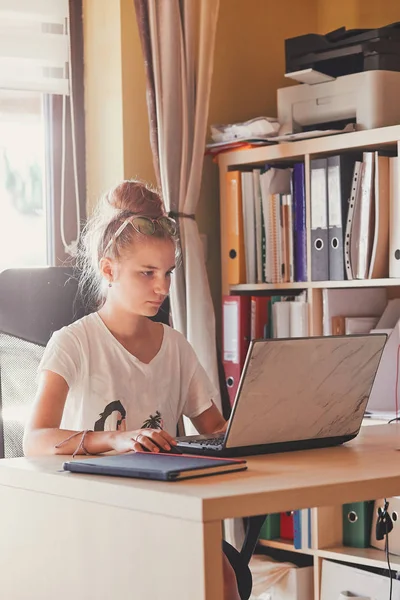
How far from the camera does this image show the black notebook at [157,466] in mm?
1384

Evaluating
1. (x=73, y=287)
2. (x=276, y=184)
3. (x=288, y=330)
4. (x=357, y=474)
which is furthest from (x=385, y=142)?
(x=357, y=474)

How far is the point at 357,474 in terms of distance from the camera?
4.71ft

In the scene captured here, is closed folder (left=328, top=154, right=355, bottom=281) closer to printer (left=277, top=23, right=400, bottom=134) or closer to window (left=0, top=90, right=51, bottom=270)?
printer (left=277, top=23, right=400, bottom=134)

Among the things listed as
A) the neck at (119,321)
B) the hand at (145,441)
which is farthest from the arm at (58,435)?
the neck at (119,321)

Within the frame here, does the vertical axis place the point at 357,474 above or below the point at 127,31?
below

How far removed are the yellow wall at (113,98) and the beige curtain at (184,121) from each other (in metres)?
0.13

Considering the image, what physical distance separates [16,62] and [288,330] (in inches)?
44.9

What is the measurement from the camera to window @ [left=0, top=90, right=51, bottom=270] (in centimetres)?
296

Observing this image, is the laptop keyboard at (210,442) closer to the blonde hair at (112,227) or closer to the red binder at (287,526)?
the blonde hair at (112,227)

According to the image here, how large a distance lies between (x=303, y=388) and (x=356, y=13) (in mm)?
2005

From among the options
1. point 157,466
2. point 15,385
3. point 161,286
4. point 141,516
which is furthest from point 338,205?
point 141,516

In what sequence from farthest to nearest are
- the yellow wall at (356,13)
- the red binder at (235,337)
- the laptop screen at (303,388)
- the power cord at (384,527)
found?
the yellow wall at (356,13) < the red binder at (235,337) < the power cord at (384,527) < the laptop screen at (303,388)

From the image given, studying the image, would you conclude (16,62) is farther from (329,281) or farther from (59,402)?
(59,402)

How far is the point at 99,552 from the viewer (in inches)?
55.2
